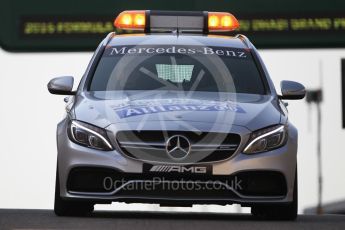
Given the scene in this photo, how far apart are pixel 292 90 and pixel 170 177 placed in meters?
1.66

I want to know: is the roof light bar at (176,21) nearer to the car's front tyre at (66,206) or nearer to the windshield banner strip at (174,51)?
the windshield banner strip at (174,51)

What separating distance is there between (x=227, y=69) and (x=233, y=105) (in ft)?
3.41

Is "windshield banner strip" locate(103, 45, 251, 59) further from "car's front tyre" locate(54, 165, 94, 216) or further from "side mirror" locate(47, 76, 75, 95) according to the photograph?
"car's front tyre" locate(54, 165, 94, 216)

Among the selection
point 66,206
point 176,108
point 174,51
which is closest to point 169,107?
point 176,108

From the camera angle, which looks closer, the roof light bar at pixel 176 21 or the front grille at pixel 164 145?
the front grille at pixel 164 145

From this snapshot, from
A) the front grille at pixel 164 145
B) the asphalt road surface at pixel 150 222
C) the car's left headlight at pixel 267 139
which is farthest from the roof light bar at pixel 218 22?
the front grille at pixel 164 145

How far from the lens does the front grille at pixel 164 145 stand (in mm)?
11953

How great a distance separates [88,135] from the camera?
12.1m

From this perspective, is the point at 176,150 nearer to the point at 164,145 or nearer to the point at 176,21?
the point at 164,145

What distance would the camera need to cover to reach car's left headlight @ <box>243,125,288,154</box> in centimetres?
1209

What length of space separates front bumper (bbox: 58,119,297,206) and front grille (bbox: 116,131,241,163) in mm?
60

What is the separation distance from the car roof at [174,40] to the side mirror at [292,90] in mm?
795

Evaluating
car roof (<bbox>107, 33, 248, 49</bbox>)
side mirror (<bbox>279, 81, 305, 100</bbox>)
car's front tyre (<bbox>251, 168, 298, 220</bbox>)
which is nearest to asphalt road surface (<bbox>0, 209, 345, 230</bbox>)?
car's front tyre (<bbox>251, 168, 298, 220</bbox>)

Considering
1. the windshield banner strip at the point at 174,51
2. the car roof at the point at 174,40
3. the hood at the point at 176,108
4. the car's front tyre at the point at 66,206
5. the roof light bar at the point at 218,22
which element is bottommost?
the car's front tyre at the point at 66,206
